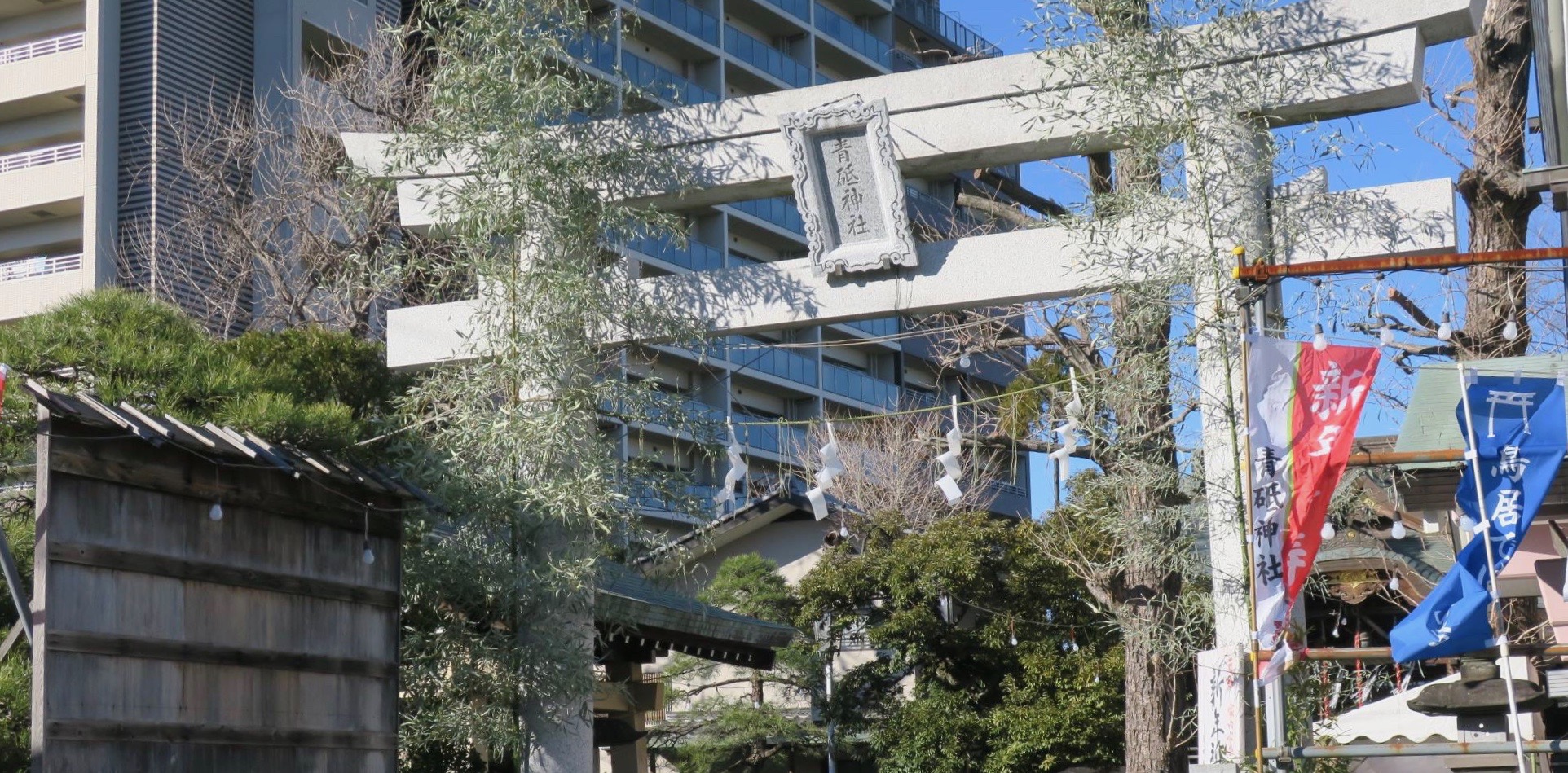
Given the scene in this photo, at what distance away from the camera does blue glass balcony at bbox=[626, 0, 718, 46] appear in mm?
33719

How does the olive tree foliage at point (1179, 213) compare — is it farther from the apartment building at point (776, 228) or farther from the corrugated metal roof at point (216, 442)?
the apartment building at point (776, 228)

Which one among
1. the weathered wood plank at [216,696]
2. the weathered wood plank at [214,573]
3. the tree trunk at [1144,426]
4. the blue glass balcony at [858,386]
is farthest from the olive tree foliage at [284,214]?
the blue glass balcony at [858,386]

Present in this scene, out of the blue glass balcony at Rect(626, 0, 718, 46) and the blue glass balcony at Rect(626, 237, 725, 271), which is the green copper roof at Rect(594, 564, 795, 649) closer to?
the blue glass balcony at Rect(626, 237, 725, 271)

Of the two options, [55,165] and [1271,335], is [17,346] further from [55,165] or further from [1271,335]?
[55,165]

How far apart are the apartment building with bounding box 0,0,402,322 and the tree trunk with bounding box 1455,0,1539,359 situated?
17154mm

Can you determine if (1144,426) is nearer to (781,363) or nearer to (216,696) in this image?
(216,696)

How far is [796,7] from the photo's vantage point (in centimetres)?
3794

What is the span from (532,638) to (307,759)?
5.12 ft

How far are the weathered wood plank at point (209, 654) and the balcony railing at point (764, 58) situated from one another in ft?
94.0

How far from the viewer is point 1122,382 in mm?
8703

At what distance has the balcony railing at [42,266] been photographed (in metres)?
24.5

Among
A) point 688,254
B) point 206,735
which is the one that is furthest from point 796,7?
point 206,735

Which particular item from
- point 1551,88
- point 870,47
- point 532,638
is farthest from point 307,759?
point 870,47

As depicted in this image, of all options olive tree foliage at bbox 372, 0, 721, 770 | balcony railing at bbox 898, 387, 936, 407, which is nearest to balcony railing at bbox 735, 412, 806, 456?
balcony railing at bbox 898, 387, 936, 407
